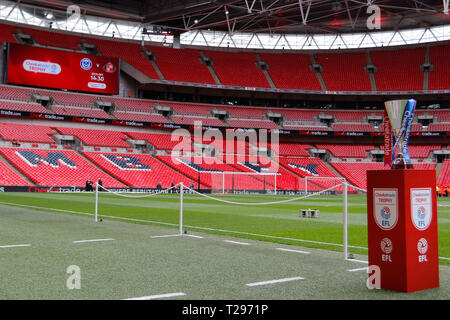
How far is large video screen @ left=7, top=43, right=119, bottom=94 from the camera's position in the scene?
4919cm

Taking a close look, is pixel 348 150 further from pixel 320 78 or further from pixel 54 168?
→ pixel 54 168

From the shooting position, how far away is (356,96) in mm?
63781

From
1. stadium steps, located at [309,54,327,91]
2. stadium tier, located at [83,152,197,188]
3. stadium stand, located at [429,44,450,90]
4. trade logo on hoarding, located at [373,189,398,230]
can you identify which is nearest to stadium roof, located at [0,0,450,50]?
stadium stand, located at [429,44,450,90]

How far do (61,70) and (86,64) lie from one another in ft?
9.89

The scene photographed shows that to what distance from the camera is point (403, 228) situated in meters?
4.90

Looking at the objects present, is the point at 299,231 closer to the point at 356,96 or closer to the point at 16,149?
the point at 16,149

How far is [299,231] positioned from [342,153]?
50.4 metres

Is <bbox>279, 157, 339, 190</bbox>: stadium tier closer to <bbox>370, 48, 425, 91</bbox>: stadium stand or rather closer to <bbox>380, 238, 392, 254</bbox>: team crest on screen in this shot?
<bbox>370, 48, 425, 91</bbox>: stadium stand

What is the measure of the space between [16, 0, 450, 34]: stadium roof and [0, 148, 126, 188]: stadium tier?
17521mm

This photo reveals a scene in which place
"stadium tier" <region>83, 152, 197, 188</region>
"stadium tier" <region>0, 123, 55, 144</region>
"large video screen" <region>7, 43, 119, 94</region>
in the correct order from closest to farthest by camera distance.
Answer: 1. "stadium tier" <region>83, 152, 197, 188</region>
2. "stadium tier" <region>0, 123, 55, 144</region>
3. "large video screen" <region>7, 43, 119, 94</region>

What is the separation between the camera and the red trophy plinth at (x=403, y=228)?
490cm

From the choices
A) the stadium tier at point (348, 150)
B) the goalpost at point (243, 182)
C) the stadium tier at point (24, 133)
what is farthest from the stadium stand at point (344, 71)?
the stadium tier at point (24, 133)

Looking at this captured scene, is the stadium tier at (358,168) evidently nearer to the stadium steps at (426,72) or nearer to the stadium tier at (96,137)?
the stadium steps at (426,72)

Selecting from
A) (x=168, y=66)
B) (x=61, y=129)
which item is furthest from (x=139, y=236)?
(x=168, y=66)
